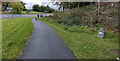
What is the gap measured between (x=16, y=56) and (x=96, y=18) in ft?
32.9

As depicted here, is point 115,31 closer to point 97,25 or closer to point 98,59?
point 97,25

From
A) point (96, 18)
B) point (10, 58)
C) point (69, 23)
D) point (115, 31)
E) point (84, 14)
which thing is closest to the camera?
point (10, 58)

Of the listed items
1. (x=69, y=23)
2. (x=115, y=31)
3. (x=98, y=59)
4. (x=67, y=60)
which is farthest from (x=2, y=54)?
(x=69, y=23)

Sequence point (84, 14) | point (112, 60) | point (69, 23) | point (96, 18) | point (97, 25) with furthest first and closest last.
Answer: point (84, 14)
point (69, 23)
point (96, 18)
point (97, 25)
point (112, 60)

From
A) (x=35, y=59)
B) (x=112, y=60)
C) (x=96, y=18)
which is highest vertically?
(x=96, y=18)

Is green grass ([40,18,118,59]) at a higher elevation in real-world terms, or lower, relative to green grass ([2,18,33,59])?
lower

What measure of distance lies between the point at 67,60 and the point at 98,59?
1.35m

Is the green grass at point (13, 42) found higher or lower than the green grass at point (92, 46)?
higher

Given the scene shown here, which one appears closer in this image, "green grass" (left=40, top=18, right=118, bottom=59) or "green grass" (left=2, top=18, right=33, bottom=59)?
"green grass" (left=2, top=18, right=33, bottom=59)

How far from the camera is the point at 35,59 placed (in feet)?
12.4

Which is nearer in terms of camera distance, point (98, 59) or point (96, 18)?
point (98, 59)

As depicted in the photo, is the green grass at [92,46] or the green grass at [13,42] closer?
the green grass at [13,42]

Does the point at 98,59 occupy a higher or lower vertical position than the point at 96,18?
lower

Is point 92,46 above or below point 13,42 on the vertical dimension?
below
